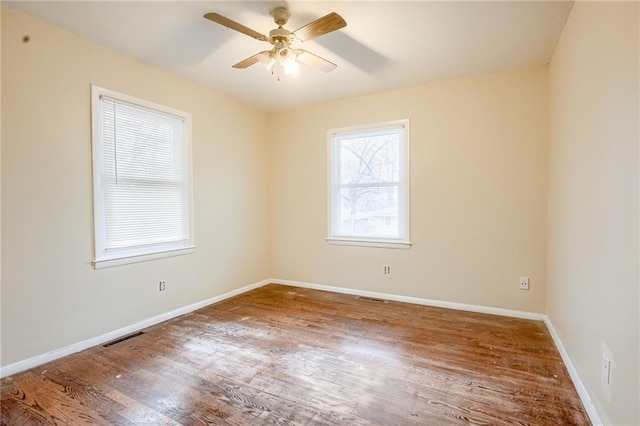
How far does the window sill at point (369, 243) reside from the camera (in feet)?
12.3

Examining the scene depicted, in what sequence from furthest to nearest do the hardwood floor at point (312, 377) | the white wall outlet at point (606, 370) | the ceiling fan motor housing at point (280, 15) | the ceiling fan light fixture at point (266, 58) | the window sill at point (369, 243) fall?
1. the window sill at point (369, 243)
2. the ceiling fan light fixture at point (266, 58)
3. the ceiling fan motor housing at point (280, 15)
4. the hardwood floor at point (312, 377)
5. the white wall outlet at point (606, 370)

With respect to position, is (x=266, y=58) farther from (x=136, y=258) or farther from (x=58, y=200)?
(x=136, y=258)

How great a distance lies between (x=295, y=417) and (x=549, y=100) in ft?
11.2

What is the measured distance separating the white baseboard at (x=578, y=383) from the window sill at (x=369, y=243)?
1.58m

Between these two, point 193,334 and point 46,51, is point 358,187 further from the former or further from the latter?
point 46,51

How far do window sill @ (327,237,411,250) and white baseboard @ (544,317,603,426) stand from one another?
158 cm

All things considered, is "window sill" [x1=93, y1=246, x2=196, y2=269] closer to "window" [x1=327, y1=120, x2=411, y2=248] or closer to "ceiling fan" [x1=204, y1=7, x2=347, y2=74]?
"window" [x1=327, y1=120, x2=411, y2=248]

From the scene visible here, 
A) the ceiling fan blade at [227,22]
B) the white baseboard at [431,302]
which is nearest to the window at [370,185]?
the white baseboard at [431,302]

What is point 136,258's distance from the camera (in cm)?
298

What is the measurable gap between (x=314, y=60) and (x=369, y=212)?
2.04 meters

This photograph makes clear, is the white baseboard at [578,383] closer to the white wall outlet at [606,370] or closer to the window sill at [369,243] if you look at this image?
the white wall outlet at [606,370]

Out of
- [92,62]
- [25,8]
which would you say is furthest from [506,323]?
[25,8]

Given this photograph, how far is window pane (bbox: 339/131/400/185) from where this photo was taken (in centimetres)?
382

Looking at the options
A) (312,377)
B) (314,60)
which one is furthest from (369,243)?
(314,60)
